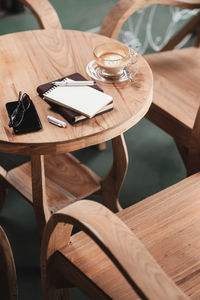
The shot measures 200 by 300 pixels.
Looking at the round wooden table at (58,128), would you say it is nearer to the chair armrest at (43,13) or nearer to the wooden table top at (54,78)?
the wooden table top at (54,78)

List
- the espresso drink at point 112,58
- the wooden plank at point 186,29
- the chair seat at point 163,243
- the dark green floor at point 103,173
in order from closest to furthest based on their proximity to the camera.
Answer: the chair seat at point 163,243 → the espresso drink at point 112,58 → the dark green floor at point 103,173 → the wooden plank at point 186,29

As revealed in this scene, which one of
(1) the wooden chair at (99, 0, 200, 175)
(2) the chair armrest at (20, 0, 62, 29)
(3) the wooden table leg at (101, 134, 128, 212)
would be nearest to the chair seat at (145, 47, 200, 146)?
(1) the wooden chair at (99, 0, 200, 175)

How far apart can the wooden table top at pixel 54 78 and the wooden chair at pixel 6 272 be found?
25cm

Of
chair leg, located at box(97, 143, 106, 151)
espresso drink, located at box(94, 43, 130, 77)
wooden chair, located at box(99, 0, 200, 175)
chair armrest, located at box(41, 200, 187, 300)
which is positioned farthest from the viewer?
chair leg, located at box(97, 143, 106, 151)

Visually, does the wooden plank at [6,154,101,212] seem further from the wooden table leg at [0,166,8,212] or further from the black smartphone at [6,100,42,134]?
the black smartphone at [6,100,42,134]

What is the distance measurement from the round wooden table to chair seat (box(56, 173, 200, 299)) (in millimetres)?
235

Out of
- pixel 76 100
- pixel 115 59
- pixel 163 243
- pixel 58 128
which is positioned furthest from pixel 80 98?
pixel 163 243

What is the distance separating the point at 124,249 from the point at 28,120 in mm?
519

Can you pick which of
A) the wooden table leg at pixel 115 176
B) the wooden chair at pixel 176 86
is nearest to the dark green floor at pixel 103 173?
the wooden table leg at pixel 115 176

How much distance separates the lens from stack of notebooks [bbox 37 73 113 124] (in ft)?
4.01

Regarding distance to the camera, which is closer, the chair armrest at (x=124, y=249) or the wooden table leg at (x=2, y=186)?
the chair armrest at (x=124, y=249)

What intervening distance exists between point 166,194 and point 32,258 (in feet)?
2.10

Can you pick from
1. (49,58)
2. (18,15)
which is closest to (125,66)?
(49,58)

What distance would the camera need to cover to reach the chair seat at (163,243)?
40.8 inches
